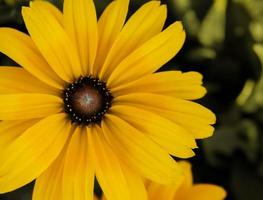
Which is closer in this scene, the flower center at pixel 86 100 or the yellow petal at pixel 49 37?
the yellow petal at pixel 49 37

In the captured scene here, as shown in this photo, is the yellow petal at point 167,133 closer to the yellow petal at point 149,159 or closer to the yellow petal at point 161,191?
the yellow petal at point 149,159

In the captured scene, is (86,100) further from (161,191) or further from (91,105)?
(161,191)

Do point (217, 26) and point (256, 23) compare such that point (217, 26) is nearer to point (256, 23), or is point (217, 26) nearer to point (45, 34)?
point (256, 23)

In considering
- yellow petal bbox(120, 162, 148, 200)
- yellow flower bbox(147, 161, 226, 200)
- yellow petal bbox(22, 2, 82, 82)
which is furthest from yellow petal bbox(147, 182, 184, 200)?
yellow petal bbox(22, 2, 82, 82)

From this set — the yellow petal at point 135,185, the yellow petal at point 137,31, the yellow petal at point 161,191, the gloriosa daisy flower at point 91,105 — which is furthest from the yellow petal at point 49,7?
the yellow petal at point 161,191

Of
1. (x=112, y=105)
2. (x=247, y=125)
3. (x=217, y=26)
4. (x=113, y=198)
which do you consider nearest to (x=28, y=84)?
(x=112, y=105)
